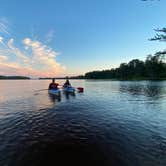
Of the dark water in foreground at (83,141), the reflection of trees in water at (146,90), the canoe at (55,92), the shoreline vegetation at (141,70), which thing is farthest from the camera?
the shoreline vegetation at (141,70)

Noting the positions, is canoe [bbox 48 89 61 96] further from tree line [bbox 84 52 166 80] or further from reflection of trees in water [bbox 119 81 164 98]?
tree line [bbox 84 52 166 80]

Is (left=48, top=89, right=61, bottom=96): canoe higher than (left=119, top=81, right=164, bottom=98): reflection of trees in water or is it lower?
higher

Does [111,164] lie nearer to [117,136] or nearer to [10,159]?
[117,136]

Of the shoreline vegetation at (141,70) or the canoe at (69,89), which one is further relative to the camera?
the shoreline vegetation at (141,70)

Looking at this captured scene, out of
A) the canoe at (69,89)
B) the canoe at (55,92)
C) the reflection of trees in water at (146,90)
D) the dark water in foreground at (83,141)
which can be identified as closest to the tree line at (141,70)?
the reflection of trees in water at (146,90)

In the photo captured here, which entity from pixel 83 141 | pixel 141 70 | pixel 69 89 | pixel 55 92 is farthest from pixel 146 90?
pixel 141 70

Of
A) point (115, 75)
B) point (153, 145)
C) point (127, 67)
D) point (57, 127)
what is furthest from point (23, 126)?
point (115, 75)

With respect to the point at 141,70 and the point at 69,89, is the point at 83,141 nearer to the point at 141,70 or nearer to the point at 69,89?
the point at 69,89

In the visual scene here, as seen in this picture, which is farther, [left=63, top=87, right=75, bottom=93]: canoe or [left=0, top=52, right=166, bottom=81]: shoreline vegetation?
[left=0, top=52, right=166, bottom=81]: shoreline vegetation

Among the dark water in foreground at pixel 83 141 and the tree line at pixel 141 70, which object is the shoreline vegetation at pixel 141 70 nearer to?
the tree line at pixel 141 70

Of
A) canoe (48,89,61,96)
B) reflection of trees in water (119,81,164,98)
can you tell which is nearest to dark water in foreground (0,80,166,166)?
canoe (48,89,61,96)

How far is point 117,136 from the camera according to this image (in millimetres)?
10195

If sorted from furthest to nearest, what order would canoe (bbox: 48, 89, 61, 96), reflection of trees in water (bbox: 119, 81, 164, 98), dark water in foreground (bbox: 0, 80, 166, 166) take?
reflection of trees in water (bbox: 119, 81, 164, 98)
canoe (bbox: 48, 89, 61, 96)
dark water in foreground (bbox: 0, 80, 166, 166)

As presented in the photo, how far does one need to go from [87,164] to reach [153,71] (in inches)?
4982
